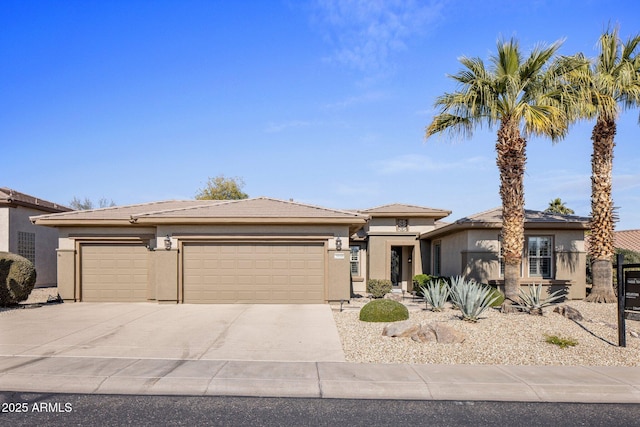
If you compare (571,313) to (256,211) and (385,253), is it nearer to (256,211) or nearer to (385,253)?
(256,211)

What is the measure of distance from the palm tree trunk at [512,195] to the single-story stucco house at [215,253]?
12.2 feet

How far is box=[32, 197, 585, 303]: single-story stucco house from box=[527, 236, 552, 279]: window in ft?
2.34

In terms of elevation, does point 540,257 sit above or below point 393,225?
below

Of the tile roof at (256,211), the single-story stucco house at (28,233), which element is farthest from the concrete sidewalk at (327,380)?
the single-story stucco house at (28,233)

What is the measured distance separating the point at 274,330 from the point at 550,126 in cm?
Result: 960

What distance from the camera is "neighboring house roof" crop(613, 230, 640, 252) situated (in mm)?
33312

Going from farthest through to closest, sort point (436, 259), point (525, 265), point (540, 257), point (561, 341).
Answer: point (436, 259) < point (540, 257) < point (525, 265) < point (561, 341)

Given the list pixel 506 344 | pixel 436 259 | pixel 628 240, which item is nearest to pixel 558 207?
pixel 628 240

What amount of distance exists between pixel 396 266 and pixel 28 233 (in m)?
20.1

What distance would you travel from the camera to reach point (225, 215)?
16859mm

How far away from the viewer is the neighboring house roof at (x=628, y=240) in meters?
33.3

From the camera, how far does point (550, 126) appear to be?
1380 cm

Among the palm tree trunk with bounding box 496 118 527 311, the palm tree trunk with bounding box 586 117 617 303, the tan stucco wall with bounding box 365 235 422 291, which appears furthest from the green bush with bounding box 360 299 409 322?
the tan stucco wall with bounding box 365 235 422 291

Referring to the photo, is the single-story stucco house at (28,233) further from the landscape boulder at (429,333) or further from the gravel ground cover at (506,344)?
the landscape boulder at (429,333)
